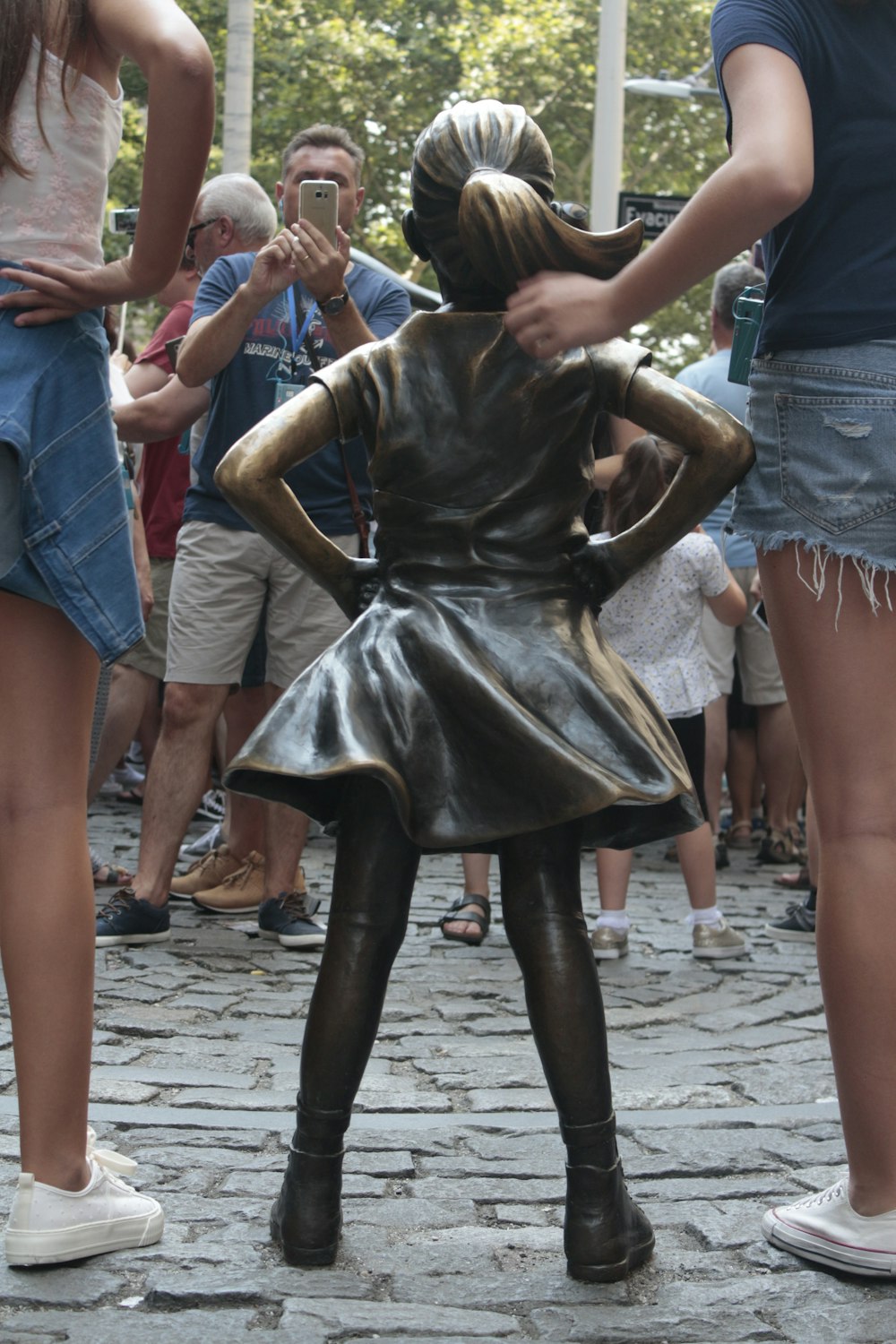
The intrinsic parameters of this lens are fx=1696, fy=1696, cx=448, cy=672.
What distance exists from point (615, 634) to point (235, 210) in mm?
2114

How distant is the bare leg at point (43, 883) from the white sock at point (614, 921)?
10.4 feet

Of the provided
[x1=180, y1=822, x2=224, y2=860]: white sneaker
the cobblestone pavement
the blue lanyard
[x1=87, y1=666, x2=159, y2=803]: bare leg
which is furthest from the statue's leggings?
[x1=180, y1=822, x2=224, y2=860]: white sneaker

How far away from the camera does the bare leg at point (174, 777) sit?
5.59m

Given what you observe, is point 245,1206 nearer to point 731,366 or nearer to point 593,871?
point 731,366

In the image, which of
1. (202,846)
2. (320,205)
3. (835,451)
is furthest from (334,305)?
(202,846)

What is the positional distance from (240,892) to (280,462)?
141 inches

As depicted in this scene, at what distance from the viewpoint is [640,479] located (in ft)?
19.5

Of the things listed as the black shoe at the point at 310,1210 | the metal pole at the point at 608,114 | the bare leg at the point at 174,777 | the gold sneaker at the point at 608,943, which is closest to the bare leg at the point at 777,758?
the gold sneaker at the point at 608,943

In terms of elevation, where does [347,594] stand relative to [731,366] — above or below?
below

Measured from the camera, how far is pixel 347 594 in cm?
310

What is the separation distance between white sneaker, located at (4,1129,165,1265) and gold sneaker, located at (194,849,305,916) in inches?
123

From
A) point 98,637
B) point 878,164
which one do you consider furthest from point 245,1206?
point 878,164

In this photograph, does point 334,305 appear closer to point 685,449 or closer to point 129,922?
point 129,922

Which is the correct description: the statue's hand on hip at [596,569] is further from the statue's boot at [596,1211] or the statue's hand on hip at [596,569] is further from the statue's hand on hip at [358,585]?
the statue's boot at [596,1211]
